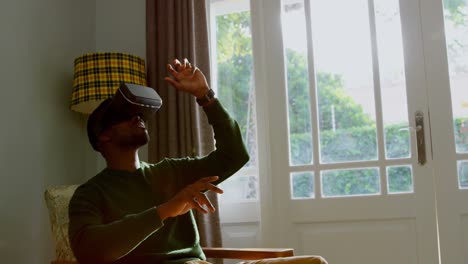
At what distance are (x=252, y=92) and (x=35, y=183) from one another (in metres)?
1.25

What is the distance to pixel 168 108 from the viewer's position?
2.97m

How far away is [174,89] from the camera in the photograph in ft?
A: 9.81

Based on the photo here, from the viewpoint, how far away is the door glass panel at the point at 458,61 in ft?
8.96

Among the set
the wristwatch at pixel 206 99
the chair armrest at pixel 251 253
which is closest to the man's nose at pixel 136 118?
the wristwatch at pixel 206 99

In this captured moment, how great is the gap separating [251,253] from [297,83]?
1174 millimetres

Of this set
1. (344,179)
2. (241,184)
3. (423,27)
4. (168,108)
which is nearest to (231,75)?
(168,108)

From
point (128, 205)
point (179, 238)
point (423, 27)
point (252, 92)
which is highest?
point (423, 27)

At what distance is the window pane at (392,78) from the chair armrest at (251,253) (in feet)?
3.42

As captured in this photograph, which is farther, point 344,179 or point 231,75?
point 231,75

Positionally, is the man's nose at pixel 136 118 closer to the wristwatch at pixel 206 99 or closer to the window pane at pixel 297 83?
the wristwatch at pixel 206 99

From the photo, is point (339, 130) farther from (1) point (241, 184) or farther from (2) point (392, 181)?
(1) point (241, 184)

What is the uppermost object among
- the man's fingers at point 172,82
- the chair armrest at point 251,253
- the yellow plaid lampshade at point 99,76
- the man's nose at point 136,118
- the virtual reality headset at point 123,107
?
the yellow plaid lampshade at point 99,76

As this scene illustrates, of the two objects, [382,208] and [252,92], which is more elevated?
[252,92]

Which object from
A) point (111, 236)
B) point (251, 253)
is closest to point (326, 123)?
point (251, 253)
